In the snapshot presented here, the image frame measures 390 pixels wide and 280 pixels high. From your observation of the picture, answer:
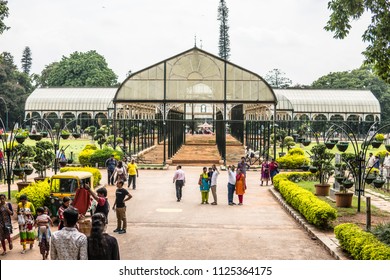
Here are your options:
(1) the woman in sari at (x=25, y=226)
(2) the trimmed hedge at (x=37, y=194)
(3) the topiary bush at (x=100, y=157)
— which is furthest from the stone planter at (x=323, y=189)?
(3) the topiary bush at (x=100, y=157)

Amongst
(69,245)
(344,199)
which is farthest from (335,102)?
(69,245)

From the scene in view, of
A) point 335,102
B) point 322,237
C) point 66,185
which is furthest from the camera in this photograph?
point 335,102

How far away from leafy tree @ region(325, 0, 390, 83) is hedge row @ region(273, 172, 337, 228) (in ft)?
12.3

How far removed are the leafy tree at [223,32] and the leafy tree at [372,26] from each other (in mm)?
51223

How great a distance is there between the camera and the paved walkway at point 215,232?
10.3m

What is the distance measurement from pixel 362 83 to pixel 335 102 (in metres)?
14.4

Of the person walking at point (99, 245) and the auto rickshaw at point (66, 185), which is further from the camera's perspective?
the auto rickshaw at point (66, 185)

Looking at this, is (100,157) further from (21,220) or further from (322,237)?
(322,237)

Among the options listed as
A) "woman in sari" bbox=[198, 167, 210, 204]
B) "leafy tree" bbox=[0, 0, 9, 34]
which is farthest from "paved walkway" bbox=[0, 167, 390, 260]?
"leafy tree" bbox=[0, 0, 9, 34]

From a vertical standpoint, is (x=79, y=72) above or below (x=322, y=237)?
above

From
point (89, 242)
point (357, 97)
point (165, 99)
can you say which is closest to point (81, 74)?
point (357, 97)

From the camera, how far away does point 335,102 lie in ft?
199

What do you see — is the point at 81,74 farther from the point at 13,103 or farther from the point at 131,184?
the point at 131,184

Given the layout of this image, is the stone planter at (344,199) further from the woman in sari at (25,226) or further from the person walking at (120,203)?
the woman in sari at (25,226)
